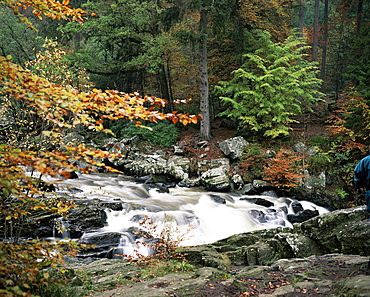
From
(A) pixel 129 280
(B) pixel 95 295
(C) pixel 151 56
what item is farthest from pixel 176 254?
(C) pixel 151 56

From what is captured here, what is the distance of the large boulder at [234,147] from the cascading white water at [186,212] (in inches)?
112

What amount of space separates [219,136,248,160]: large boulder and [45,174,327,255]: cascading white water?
A: 2.84 metres

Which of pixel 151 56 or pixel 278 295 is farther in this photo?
pixel 151 56

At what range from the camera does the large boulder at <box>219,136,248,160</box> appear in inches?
553

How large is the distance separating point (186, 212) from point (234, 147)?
A: 18.9 feet

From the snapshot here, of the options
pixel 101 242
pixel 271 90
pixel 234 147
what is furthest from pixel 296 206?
pixel 101 242

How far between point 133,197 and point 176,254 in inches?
194

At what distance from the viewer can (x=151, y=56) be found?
16.0 meters

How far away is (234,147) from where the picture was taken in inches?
564

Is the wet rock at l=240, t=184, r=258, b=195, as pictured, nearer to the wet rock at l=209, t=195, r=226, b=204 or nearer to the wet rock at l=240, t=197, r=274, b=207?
the wet rock at l=240, t=197, r=274, b=207

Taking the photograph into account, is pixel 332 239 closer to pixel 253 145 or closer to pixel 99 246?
pixel 99 246

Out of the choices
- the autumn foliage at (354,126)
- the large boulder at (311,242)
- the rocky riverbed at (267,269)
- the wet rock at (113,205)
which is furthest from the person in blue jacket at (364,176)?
the autumn foliage at (354,126)

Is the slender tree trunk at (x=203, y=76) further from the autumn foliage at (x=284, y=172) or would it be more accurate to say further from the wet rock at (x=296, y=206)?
the wet rock at (x=296, y=206)

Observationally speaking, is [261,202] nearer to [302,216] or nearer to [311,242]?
[302,216]
